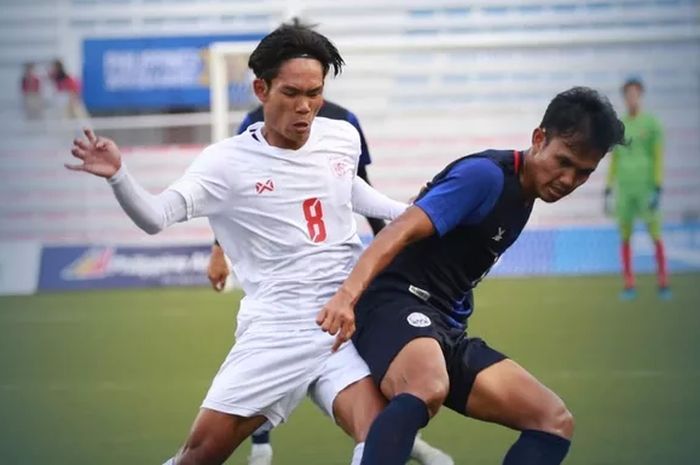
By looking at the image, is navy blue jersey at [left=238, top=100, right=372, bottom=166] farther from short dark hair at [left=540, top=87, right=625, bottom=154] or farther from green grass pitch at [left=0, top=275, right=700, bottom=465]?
short dark hair at [left=540, top=87, right=625, bottom=154]

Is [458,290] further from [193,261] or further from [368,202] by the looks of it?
[193,261]

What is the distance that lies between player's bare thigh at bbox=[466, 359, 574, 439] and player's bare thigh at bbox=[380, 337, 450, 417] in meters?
0.19

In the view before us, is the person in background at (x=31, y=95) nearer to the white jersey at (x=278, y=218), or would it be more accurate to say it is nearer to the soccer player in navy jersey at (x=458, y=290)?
the white jersey at (x=278, y=218)

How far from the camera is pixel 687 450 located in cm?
618

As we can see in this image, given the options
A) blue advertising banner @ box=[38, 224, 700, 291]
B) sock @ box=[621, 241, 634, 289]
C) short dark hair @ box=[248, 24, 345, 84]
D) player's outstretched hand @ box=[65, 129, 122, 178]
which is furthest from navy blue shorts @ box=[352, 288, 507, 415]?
blue advertising banner @ box=[38, 224, 700, 291]

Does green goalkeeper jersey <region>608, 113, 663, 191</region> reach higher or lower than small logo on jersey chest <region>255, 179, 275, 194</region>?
lower

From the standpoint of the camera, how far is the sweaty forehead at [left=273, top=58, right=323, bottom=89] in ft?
15.5

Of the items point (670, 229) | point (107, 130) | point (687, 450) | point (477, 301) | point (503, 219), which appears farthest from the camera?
point (107, 130)

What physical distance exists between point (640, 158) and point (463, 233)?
10.1 meters

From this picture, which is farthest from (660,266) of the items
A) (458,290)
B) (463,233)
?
(463,233)

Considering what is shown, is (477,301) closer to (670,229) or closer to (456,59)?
(670,229)

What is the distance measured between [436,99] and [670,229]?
4043mm

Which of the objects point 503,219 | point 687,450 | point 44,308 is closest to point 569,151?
point 503,219

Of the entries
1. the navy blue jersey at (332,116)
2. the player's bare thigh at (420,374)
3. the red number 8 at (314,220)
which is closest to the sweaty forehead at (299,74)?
the red number 8 at (314,220)
